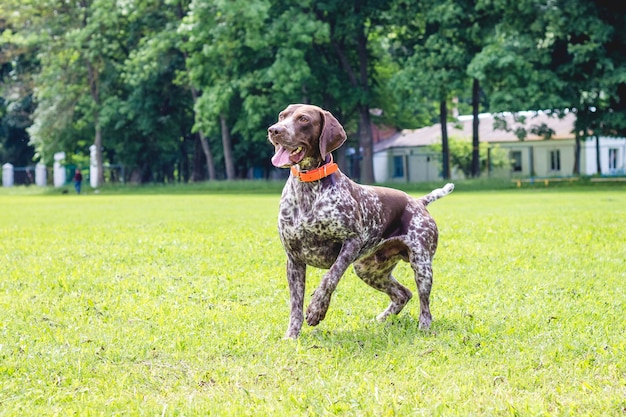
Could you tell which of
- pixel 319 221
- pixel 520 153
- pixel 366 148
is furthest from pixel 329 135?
pixel 520 153

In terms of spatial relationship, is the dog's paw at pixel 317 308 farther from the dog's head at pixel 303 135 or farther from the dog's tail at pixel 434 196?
the dog's tail at pixel 434 196

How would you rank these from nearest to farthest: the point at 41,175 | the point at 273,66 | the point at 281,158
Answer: the point at 281,158
the point at 273,66
the point at 41,175

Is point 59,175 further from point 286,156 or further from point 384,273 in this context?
point 286,156

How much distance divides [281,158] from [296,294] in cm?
113

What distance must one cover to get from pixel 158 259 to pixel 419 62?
3282cm

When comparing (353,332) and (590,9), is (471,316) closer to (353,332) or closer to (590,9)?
(353,332)

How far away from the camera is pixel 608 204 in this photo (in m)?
25.2

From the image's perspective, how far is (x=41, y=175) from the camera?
218ft

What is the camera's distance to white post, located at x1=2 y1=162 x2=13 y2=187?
6669cm

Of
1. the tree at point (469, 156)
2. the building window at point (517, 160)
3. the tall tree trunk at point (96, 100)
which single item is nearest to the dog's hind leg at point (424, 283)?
the tall tree trunk at point (96, 100)

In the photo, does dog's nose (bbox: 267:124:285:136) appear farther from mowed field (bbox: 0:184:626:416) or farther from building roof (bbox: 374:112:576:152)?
building roof (bbox: 374:112:576:152)

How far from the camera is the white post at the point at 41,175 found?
217 ft

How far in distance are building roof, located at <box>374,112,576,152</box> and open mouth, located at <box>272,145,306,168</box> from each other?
5795 cm

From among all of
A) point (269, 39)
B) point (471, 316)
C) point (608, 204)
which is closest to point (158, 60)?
point (269, 39)
